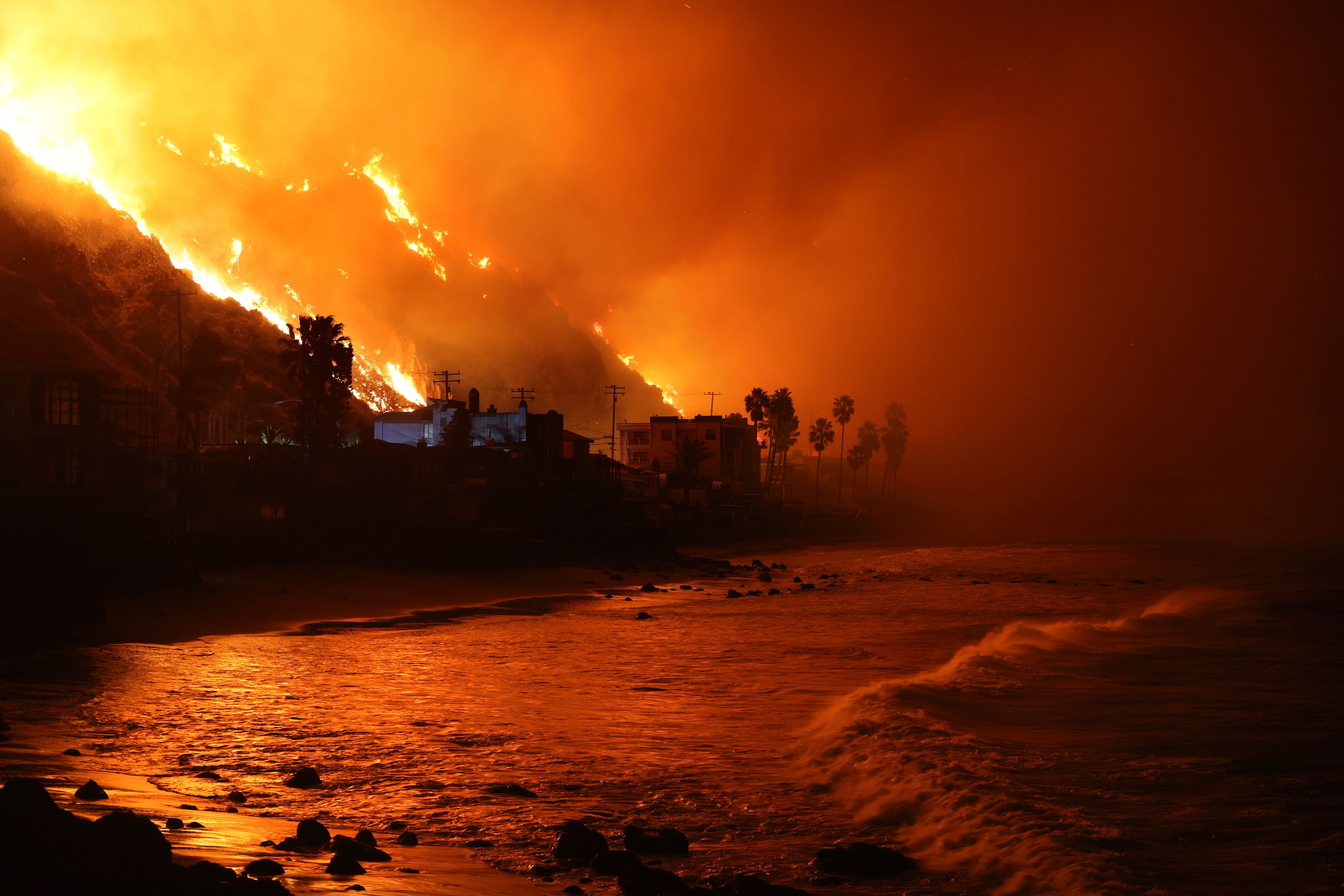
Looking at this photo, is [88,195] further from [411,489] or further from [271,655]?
[271,655]

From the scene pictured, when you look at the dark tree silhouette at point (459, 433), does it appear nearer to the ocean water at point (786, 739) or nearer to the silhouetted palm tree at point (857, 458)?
the ocean water at point (786, 739)

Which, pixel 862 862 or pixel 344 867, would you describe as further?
pixel 862 862

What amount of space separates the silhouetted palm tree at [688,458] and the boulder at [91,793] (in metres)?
96.4

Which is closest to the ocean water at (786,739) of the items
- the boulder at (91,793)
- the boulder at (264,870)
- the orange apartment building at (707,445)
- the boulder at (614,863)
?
the boulder at (614,863)

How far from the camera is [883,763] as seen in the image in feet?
57.5

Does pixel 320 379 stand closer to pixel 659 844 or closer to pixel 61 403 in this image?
pixel 61 403

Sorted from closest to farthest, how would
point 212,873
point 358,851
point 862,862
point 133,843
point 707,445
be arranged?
1. point 133,843
2. point 212,873
3. point 358,851
4. point 862,862
5. point 707,445

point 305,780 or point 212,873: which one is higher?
point 212,873

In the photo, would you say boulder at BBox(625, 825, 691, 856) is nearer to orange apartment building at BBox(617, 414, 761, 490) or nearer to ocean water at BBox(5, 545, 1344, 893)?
ocean water at BBox(5, 545, 1344, 893)

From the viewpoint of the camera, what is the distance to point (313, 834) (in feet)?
38.6

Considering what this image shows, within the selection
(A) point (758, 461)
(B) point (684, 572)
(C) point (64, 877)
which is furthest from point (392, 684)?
(A) point (758, 461)

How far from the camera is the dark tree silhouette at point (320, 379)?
2965 inches

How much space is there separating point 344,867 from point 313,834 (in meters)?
1.37

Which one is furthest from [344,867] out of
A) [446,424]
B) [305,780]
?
[446,424]
